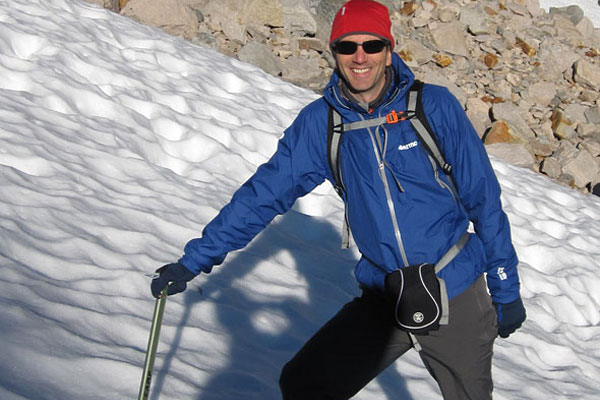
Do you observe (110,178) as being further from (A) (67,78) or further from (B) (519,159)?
(B) (519,159)

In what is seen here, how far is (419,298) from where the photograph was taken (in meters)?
2.27

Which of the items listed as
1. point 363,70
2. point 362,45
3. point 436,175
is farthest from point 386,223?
point 362,45

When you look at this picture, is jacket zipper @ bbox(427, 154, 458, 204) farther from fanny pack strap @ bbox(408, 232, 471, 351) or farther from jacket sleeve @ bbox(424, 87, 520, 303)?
fanny pack strap @ bbox(408, 232, 471, 351)

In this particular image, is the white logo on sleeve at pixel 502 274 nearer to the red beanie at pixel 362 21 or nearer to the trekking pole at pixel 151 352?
the red beanie at pixel 362 21

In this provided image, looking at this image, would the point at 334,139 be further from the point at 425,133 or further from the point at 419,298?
the point at 419,298

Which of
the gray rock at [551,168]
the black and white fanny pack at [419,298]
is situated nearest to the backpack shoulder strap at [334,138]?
the black and white fanny pack at [419,298]

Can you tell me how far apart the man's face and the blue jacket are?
0.22 ft

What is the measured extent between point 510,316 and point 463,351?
1.13 feet

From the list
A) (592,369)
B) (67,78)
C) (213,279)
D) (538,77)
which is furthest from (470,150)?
(538,77)

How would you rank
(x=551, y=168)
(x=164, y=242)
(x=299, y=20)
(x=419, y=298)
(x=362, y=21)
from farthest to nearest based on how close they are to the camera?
1. (x=299, y=20)
2. (x=551, y=168)
3. (x=164, y=242)
4. (x=362, y=21)
5. (x=419, y=298)

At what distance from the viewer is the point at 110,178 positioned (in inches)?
197

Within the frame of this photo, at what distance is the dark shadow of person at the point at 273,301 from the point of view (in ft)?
10.5

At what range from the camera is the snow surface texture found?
118 inches

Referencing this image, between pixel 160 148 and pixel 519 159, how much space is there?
644cm
